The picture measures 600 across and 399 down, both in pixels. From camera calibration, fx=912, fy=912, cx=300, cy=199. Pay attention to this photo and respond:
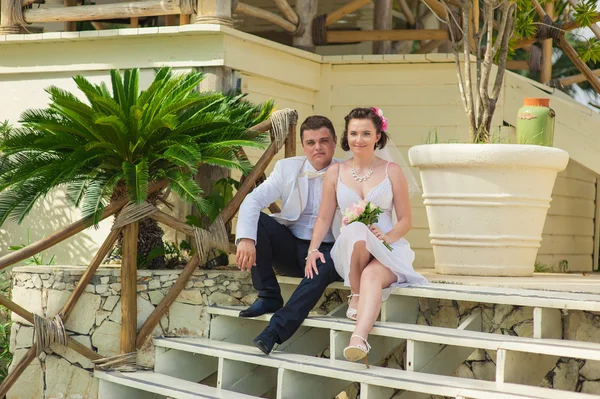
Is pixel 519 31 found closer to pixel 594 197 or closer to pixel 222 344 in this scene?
pixel 594 197

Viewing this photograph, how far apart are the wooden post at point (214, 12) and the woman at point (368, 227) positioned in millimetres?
1637

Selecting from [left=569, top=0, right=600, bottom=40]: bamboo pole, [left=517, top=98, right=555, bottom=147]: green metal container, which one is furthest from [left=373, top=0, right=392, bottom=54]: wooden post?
[left=517, top=98, right=555, bottom=147]: green metal container

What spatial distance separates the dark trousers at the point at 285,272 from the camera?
4707mm

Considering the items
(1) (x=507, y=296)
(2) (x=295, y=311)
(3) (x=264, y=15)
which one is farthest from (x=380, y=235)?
(3) (x=264, y=15)

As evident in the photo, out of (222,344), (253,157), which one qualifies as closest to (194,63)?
(253,157)

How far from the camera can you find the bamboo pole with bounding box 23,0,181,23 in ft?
21.0

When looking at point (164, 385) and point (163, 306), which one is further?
point (163, 306)

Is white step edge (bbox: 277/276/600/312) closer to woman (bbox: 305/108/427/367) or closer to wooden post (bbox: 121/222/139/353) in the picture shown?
woman (bbox: 305/108/427/367)

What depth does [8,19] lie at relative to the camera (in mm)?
6789

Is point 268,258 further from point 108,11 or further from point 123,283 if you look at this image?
point 108,11

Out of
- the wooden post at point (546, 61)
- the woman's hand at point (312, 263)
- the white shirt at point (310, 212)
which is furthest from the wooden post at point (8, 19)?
the wooden post at point (546, 61)

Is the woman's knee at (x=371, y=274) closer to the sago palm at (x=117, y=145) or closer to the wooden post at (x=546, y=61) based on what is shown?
the sago palm at (x=117, y=145)

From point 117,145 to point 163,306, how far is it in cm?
98

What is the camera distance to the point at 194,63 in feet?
20.5
